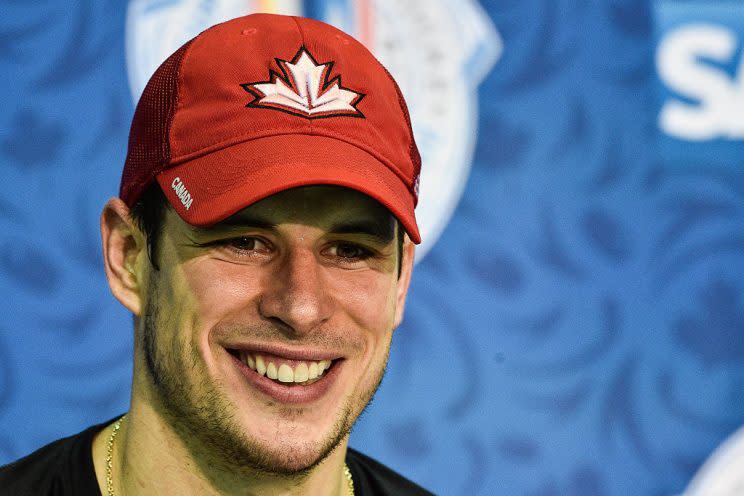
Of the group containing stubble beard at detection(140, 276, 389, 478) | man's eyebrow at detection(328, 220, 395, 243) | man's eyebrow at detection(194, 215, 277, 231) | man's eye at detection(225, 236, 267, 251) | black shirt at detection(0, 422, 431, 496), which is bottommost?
black shirt at detection(0, 422, 431, 496)

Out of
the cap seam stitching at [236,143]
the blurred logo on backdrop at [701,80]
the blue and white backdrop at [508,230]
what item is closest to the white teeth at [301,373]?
the cap seam stitching at [236,143]

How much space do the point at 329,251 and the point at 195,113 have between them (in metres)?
0.21

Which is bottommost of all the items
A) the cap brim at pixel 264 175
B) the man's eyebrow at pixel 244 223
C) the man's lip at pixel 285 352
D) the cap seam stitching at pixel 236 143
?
the man's lip at pixel 285 352

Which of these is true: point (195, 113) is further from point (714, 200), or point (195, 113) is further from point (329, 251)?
point (714, 200)

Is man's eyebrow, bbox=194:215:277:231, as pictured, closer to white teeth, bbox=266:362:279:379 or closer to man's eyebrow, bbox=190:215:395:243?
man's eyebrow, bbox=190:215:395:243

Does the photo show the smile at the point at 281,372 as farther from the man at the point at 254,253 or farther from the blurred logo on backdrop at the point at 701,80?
the blurred logo on backdrop at the point at 701,80

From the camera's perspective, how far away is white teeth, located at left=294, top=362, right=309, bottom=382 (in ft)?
3.58

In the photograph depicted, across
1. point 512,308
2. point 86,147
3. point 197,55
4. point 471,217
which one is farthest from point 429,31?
point 197,55

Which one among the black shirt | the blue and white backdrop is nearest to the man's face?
the black shirt

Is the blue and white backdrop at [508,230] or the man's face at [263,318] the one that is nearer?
the man's face at [263,318]

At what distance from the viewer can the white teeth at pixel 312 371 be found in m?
1.10

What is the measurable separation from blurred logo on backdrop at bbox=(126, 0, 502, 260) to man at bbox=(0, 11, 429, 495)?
67 cm

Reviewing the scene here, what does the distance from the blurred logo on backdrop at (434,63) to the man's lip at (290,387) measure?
28.3 inches

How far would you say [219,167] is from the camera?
1.02 m
